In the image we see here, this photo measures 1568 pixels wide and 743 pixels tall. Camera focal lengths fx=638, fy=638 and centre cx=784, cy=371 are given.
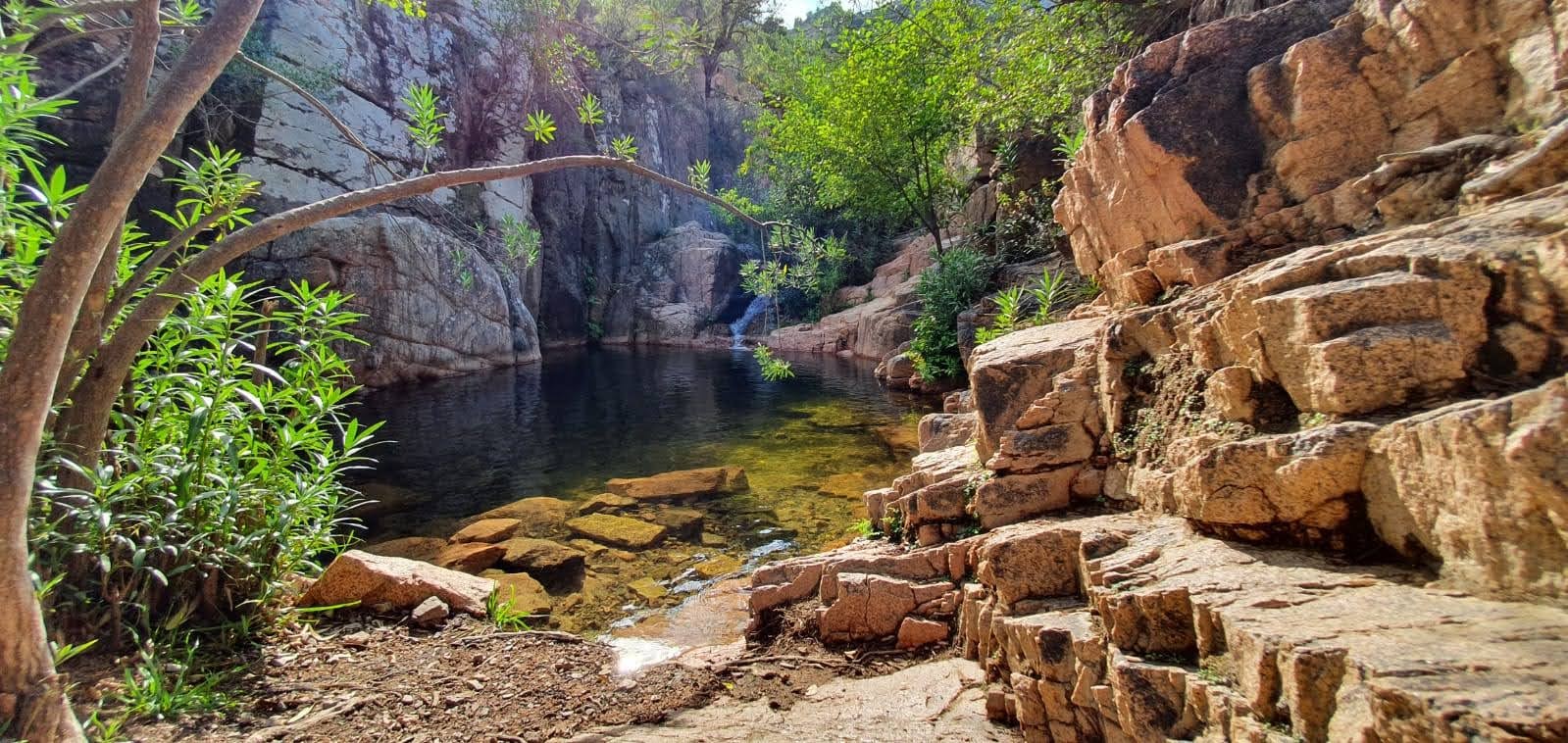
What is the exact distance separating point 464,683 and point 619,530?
4134 mm

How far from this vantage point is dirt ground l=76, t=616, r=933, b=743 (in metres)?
2.92

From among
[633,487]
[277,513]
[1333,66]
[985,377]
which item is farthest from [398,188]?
[633,487]

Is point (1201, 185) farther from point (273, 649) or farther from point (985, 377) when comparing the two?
point (273, 649)

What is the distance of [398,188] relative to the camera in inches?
128

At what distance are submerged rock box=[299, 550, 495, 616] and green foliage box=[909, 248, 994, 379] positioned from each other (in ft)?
42.0

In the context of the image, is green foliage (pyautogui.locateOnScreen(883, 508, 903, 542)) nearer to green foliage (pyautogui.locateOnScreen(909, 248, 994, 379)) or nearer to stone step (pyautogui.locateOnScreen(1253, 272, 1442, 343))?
stone step (pyautogui.locateOnScreen(1253, 272, 1442, 343))

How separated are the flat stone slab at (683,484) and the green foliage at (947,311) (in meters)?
7.84

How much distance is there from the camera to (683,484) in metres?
9.19

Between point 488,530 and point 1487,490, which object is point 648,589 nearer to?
point 488,530

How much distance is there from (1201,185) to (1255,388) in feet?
8.58

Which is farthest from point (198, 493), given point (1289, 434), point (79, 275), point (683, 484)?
point (683, 484)

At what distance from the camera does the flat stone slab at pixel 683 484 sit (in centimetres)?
891

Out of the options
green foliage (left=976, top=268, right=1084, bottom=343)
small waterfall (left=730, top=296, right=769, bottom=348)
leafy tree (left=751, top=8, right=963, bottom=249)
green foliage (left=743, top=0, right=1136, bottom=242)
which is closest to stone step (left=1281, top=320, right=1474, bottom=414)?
green foliage (left=976, top=268, right=1084, bottom=343)

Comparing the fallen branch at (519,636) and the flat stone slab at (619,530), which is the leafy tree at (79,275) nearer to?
the fallen branch at (519,636)
